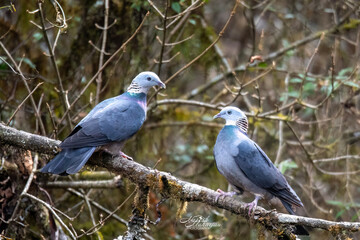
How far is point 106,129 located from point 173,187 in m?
0.91

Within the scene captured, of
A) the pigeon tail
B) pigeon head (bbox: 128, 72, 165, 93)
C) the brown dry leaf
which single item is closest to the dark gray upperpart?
pigeon head (bbox: 128, 72, 165, 93)

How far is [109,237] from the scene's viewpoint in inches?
217

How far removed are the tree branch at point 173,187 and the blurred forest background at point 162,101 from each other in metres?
0.71

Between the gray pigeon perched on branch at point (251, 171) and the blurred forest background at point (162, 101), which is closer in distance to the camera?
the gray pigeon perched on branch at point (251, 171)

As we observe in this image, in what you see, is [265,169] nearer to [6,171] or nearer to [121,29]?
[6,171]

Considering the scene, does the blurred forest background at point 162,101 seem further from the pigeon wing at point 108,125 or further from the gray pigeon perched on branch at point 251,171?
the gray pigeon perched on branch at point 251,171

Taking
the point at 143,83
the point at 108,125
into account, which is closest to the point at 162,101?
the point at 143,83

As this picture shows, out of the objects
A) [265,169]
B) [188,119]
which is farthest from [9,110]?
[265,169]

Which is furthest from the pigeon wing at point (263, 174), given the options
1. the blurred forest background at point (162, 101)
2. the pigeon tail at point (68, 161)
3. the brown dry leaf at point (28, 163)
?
the brown dry leaf at point (28, 163)

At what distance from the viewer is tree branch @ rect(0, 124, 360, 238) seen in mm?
3006

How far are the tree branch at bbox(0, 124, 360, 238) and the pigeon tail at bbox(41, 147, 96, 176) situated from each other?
0.50 feet

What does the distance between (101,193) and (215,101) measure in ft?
6.90

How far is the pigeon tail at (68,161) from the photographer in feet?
11.9

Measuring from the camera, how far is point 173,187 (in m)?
3.58
